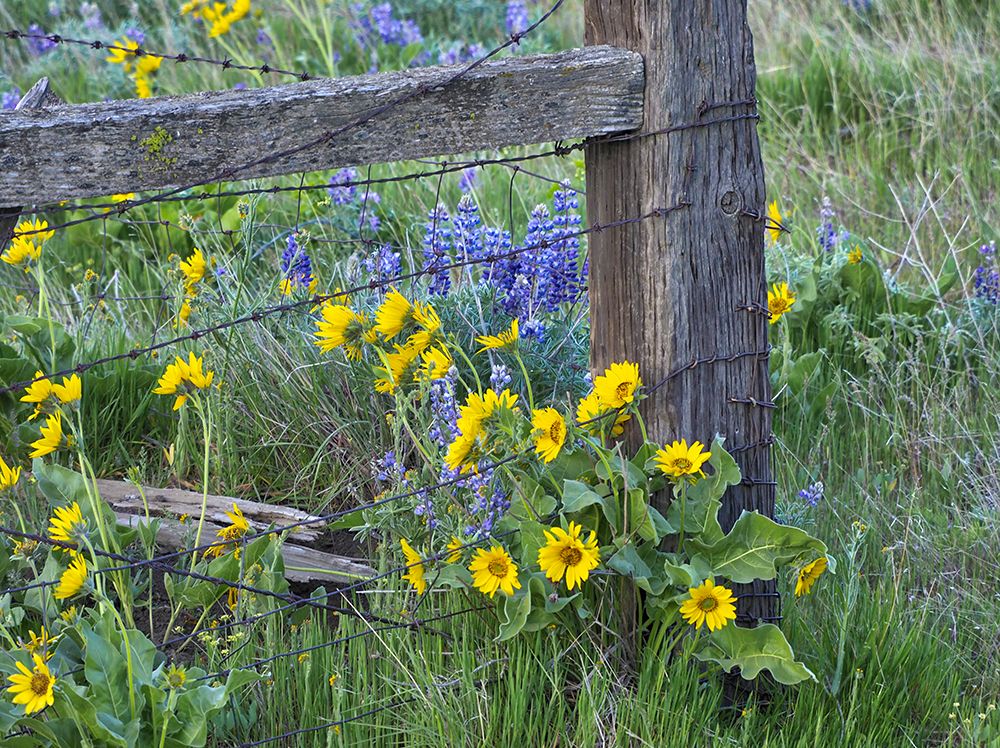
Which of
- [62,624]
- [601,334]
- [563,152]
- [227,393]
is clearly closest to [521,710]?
[601,334]

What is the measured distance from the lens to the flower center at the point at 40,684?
2.01m

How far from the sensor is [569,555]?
222 cm

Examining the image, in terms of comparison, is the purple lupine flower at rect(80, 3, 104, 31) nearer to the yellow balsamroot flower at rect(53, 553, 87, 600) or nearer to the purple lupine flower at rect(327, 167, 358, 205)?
the purple lupine flower at rect(327, 167, 358, 205)

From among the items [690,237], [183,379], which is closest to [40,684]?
[183,379]

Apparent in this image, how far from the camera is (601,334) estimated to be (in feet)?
8.23

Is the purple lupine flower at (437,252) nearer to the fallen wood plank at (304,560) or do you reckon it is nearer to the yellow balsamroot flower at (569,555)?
the fallen wood plank at (304,560)

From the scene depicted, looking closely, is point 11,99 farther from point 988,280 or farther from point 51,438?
point 988,280

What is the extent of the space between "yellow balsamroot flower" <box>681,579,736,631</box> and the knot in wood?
2.48 feet

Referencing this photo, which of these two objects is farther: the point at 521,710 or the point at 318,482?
the point at 318,482

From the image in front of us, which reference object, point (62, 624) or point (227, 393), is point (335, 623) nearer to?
point (62, 624)

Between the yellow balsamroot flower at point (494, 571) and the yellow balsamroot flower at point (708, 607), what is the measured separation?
1.11ft

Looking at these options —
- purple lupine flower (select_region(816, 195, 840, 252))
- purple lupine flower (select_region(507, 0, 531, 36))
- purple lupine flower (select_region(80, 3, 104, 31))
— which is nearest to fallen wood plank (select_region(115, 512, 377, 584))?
purple lupine flower (select_region(816, 195, 840, 252))

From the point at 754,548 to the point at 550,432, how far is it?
1.66 ft

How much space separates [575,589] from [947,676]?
867 millimetres
